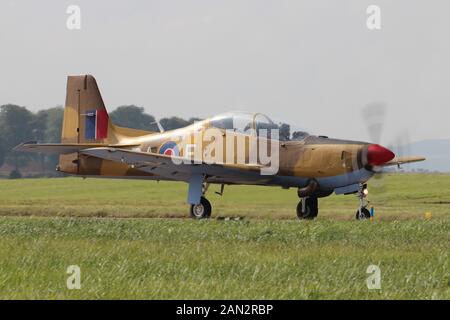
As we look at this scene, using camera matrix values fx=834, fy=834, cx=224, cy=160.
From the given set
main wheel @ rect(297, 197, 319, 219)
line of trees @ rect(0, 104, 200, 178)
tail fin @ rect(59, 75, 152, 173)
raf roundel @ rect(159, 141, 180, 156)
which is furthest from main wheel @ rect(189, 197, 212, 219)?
line of trees @ rect(0, 104, 200, 178)

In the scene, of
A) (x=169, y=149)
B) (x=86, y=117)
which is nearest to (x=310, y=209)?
(x=169, y=149)

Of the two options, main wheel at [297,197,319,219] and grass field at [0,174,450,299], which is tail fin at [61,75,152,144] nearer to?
main wheel at [297,197,319,219]

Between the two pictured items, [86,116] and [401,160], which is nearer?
[401,160]

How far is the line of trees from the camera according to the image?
120 meters

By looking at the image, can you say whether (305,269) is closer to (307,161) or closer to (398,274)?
(398,274)

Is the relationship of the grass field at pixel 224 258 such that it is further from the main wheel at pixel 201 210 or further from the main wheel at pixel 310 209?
the main wheel at pixel 201 210

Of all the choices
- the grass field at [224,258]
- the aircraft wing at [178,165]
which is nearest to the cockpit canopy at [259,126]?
the aircraft wing at [178,165]

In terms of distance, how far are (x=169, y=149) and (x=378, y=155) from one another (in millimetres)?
6817

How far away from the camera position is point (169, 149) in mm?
25469

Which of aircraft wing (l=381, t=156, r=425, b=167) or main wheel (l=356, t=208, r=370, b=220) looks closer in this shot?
main wheel (l=356, t=208, r=370, b=220)

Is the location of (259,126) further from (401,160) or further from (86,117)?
(86,117)

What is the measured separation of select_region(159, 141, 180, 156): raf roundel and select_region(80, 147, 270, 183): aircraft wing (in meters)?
0.77

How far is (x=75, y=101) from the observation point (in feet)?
93.5
